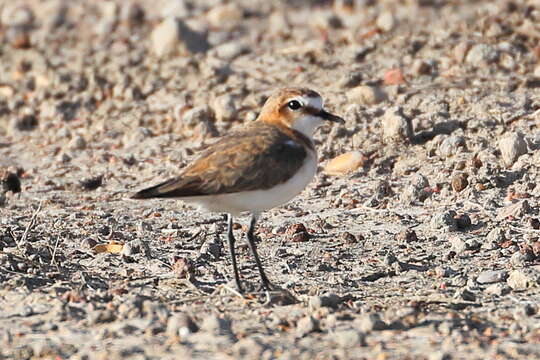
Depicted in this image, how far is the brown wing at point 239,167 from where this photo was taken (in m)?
5.82

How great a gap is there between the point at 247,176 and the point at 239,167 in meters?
0.07

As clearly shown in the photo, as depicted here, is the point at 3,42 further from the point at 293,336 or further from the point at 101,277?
the point at 293,336

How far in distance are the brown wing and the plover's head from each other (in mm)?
268

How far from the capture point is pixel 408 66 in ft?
30.7

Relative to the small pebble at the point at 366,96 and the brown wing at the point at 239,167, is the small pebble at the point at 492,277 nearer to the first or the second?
the brown wing at the point at 239,167

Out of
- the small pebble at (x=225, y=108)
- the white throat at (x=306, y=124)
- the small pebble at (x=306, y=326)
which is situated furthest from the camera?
the small pebble at (x=225, y=108)

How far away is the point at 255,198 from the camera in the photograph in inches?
234

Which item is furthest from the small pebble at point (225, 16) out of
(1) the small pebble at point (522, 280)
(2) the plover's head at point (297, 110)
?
(1) the small pebble at point (522, 280)

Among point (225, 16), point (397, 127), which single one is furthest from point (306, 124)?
point (225, 16)

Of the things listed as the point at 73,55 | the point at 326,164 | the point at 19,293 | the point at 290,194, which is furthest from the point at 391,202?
the point at 73,55

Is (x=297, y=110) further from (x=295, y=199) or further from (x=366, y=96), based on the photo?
(x=366, y=96)

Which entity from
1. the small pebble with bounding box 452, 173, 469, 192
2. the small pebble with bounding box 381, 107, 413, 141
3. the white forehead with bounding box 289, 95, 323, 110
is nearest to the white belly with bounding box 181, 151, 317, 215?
the white forehead with bounding box 289, 95, 323, 110

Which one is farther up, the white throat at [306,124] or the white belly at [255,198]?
the white throat at [306,124]

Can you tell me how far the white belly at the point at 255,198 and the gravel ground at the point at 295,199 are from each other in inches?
17.7
